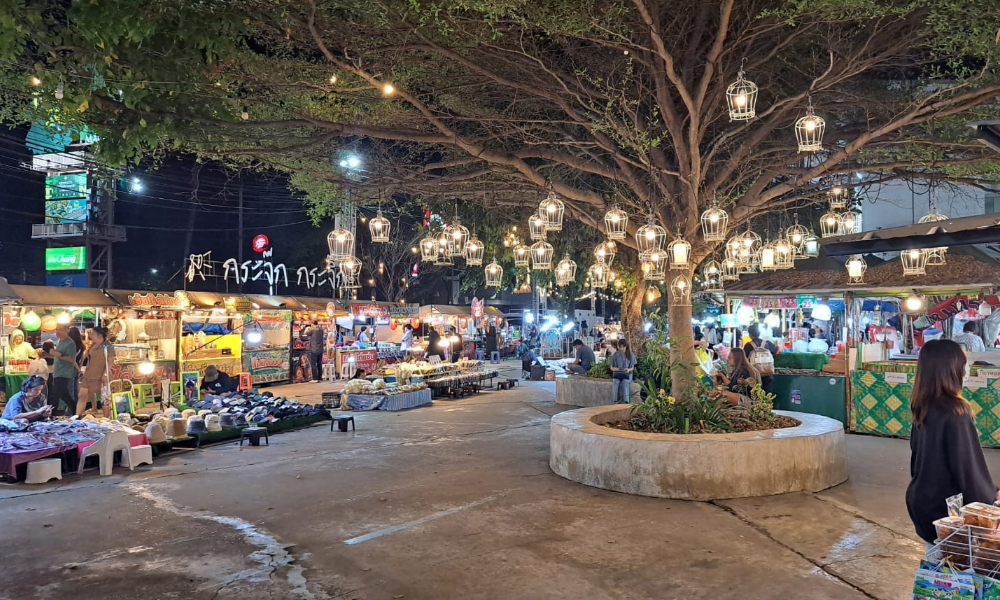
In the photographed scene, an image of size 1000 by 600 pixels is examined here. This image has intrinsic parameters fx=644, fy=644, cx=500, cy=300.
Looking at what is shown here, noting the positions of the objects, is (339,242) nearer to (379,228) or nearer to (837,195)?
(379,228)

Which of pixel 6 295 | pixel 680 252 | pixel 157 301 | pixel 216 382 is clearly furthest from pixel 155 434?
pixel 680 252

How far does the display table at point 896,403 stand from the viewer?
9.49 metres

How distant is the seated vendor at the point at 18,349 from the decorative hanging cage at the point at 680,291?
13.7 meters

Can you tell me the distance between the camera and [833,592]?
438 centimetres

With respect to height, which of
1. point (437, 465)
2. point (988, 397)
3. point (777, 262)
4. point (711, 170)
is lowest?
point (437, 465)

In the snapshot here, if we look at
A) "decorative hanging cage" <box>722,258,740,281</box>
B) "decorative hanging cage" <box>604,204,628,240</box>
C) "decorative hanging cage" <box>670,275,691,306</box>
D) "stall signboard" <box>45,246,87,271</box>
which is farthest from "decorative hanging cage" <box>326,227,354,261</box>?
"stall signboard" <box>45,246,87,271</box>

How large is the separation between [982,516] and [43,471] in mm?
9220

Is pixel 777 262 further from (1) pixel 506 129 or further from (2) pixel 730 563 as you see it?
(2) pixel 730 563

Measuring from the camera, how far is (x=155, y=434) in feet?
31.2

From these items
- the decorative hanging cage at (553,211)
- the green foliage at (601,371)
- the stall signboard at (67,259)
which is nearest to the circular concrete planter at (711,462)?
the decorative hanging cage at (553,211)

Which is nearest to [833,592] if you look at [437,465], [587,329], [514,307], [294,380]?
[437,465]

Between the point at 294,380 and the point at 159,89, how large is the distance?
14.6 meters

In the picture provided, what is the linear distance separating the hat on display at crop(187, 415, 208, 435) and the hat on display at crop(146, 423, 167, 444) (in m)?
0.60

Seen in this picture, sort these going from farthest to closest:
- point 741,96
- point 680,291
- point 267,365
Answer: point 267,365 < point 680,291 < point 741,96
